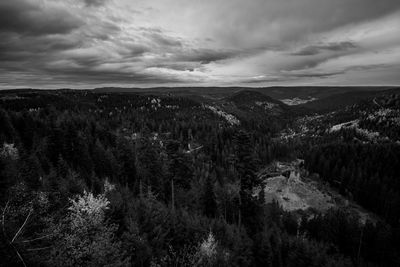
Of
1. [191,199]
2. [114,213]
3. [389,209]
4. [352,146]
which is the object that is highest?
[114,213]

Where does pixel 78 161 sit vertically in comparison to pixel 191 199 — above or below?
above

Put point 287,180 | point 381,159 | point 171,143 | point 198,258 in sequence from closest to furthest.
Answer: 1. point 198,258
2. point 171,143
3. point 287,180
4. point 381,159

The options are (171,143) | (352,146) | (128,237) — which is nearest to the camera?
(128,237)

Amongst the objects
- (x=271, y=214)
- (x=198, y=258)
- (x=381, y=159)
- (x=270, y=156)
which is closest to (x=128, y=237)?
(x=198, y=258)

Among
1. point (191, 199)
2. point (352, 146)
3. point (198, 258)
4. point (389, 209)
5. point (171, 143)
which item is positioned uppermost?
point (171, 143)

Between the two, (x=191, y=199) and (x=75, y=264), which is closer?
(x=75, y=264)

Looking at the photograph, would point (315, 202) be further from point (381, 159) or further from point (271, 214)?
point (381, 159)

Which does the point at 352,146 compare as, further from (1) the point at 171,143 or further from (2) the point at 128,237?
(2) the point at 128,237

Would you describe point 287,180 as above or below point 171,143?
below

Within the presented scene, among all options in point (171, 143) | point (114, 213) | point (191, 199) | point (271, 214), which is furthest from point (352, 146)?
point (114, 213)
